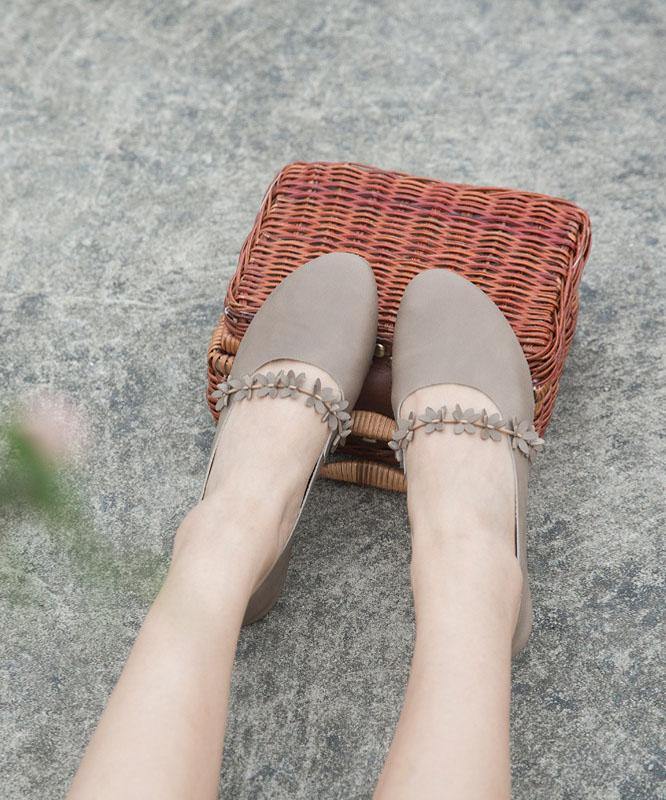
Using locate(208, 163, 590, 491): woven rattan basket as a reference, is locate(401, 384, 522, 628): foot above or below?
below

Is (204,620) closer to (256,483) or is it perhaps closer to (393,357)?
(256,483)

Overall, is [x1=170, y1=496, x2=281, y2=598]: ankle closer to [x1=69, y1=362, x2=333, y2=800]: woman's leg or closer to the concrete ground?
[x1=69, y1=362, x2=333, y2=800]: woman's leg

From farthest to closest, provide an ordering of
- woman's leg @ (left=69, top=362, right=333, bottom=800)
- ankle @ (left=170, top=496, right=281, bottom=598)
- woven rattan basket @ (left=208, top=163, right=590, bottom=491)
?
woven rattan basket @ (left=208, top=163, right=590, bottom=491) < ankle @ (left=170, top=496, right=281, bottom=598) < woman's leg @ (left=69, top=362, right=333, bottom=800)

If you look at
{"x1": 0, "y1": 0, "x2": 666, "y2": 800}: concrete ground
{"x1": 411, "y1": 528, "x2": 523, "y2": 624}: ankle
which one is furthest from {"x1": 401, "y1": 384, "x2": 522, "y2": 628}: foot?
{"x1": 0, "y1": 0, "x2": 666, "y2": 800}: concrete ground

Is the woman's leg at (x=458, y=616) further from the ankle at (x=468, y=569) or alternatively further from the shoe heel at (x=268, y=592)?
the shoe heel at (x=268, y=592)

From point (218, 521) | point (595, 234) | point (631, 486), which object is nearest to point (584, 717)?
point (631, 486)

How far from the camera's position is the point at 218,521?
2.88ft

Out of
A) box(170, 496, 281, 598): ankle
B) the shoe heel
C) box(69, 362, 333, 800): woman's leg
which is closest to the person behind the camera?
box(69, 362, 333, 800): woman's leg

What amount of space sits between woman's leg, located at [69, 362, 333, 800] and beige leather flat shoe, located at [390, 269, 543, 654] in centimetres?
11

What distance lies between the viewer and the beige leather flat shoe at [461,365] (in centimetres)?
98

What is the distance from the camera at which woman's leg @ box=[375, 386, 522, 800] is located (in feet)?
2.25

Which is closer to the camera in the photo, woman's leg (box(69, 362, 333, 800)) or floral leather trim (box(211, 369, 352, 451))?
woman's leg (box(69, 362, 333, 800))

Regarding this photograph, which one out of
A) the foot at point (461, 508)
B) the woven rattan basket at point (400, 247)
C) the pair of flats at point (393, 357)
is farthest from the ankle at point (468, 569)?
the woven rattan basket at point (400, 247)

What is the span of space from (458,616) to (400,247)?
0.50 meters
